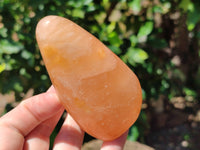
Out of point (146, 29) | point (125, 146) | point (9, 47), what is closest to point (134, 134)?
point (125, 146)

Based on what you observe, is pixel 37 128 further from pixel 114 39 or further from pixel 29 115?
pixel 114 39

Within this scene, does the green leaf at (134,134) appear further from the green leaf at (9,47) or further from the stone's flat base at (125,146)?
the green leaf at (9,47)

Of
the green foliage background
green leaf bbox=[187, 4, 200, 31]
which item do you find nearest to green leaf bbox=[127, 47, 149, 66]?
the green foliage background

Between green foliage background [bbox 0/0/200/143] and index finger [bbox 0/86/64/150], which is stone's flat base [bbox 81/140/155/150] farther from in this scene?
index finger [bbox 0/86/64/150]

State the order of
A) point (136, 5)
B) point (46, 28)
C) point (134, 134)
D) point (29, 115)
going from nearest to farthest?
point (46, 28) → point (29, 115) → point (136, 5) → point (134, 134)

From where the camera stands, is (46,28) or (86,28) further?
(86,28)

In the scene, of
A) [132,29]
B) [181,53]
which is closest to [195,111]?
[181,53]

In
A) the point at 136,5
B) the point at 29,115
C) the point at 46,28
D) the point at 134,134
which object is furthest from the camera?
the point at 134,134

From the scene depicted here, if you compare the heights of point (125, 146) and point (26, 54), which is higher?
point (26, 54)
